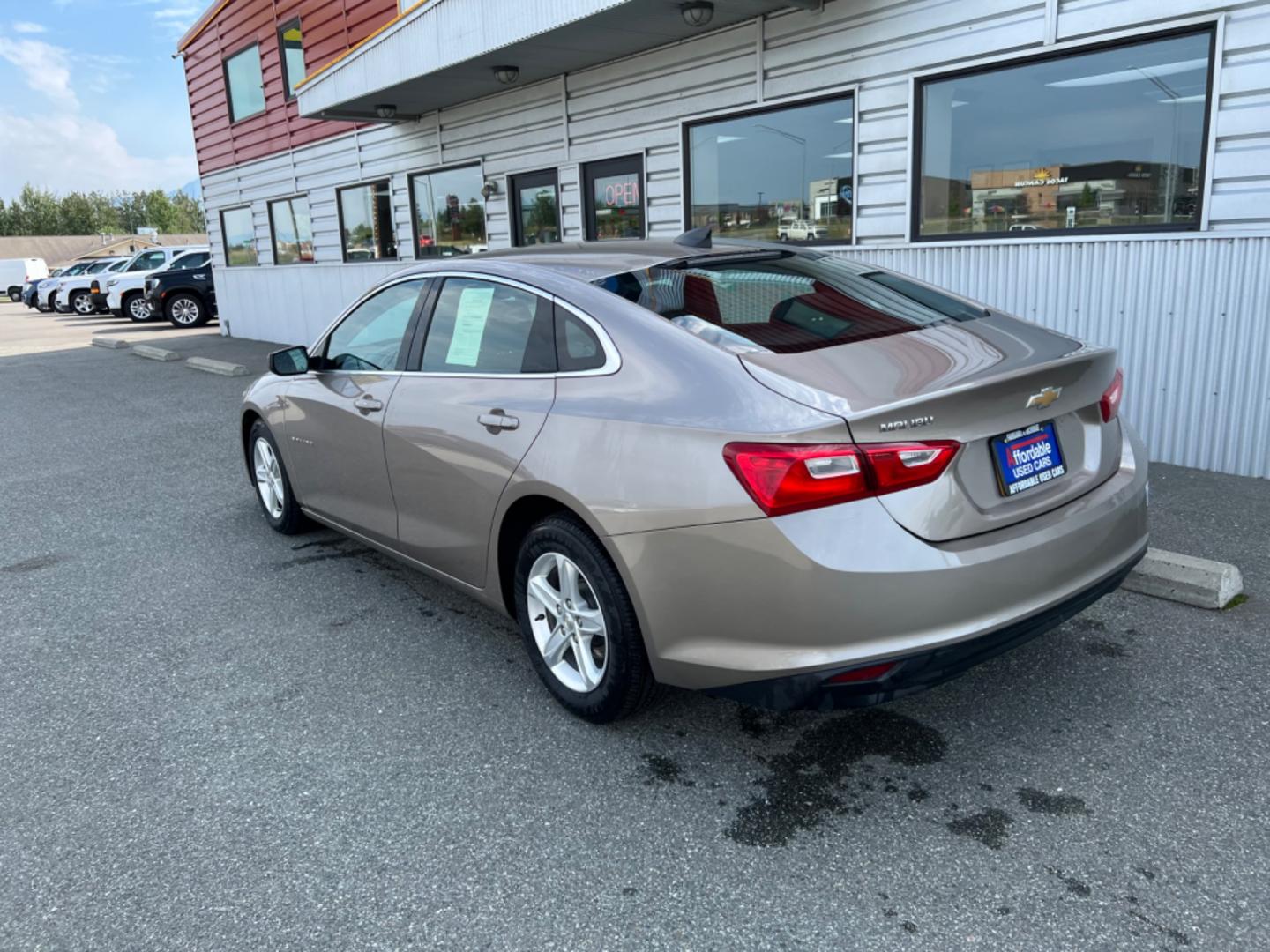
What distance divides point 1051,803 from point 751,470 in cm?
132

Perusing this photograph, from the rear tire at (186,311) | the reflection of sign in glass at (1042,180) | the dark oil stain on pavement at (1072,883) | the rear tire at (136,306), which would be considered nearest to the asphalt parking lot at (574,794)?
the dark oil stain on pavement at (1072,883)

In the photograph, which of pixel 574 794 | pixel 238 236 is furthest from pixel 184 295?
pixel 574 794

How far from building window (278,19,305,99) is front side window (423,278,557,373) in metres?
13.5

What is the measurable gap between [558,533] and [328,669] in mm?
1323

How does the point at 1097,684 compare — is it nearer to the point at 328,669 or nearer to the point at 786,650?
the point at 786,650

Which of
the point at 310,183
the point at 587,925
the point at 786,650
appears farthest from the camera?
the point at 310,183

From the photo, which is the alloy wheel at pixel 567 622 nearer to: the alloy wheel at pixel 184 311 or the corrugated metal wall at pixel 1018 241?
the corrugated metal wall at pixel 1018 241

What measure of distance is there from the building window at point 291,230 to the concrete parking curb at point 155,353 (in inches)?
101

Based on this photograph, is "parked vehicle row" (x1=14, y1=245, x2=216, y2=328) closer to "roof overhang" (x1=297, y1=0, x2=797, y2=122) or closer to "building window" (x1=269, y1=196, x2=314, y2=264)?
"building window" (x1=269, y1=196, x2=314, y2=264)

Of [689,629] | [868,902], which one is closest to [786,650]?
[689,629]

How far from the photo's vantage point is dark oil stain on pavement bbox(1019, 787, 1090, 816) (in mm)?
2695

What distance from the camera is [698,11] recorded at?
774 centimetres

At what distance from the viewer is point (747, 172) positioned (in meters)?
8.55

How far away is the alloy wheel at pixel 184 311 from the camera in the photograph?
923 inches
